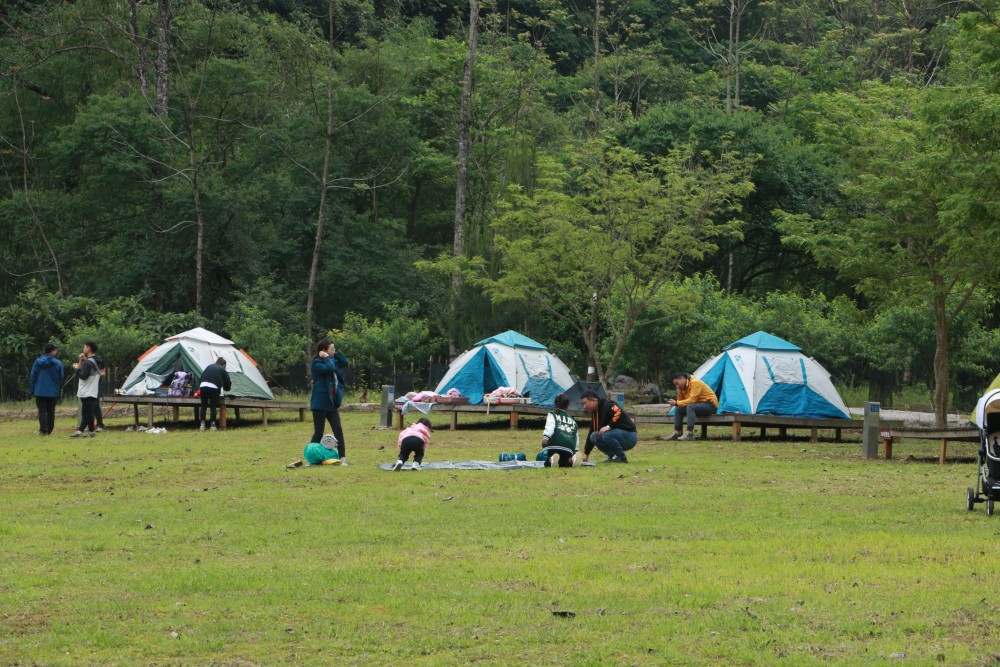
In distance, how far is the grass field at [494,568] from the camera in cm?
686

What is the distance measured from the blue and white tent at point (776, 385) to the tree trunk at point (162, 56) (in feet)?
79.2

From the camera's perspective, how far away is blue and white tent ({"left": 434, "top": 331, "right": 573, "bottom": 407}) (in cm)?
2673

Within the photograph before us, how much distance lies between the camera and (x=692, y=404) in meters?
23.3

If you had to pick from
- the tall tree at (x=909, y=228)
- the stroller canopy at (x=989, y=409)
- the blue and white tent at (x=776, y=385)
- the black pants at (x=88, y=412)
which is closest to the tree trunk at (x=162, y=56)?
the black pants at (x=88, y=412)

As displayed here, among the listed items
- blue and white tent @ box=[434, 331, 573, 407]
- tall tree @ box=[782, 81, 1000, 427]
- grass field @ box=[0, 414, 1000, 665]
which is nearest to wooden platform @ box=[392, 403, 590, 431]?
blue and white tent @ box=[434, 331, 573, 407]

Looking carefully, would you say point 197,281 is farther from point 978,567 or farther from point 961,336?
point 978,567

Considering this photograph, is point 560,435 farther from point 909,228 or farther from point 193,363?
point 193,363

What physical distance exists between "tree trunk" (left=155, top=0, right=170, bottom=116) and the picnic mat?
2742 centimetres

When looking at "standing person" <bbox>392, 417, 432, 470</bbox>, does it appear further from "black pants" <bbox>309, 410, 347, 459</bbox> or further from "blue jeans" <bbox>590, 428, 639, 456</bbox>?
"blue jeans" <bbox>590, 428, 639, 456</bbox>

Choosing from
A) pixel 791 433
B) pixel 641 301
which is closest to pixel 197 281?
pixel 641 301

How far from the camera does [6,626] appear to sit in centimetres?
727

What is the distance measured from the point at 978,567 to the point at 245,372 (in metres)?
21.7

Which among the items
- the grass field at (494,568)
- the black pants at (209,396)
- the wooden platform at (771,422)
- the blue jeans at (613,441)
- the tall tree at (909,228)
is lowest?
the grass field at (494,568)

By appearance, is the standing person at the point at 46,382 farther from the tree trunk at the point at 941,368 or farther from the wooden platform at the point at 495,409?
the tree trunk at the point at 941,368
